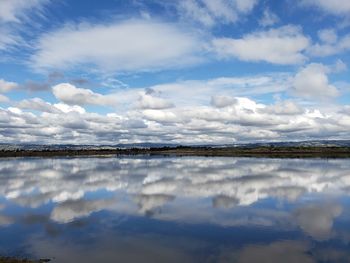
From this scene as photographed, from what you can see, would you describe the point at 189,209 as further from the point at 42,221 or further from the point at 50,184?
the point at 50,184

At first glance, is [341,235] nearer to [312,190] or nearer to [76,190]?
[312,190]

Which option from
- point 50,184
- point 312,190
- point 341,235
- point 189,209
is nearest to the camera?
point 341,235

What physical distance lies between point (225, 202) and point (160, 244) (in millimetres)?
13338

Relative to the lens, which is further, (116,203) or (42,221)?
(116,203)

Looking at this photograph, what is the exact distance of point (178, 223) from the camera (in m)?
24.6

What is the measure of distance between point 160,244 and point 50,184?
3049cm

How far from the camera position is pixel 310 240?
792 inches

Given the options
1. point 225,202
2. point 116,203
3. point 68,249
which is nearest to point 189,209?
point 225,202

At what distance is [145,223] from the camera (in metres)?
24.8

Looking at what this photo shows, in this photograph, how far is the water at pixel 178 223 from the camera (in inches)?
718

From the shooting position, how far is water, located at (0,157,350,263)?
718 inches

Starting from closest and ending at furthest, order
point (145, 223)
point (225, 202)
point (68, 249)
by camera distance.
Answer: point (68, 249) → point (145, 223) → point (225, 202)

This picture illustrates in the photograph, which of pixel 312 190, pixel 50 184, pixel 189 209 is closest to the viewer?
pixel 189 209

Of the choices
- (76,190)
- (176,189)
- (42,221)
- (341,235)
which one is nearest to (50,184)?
(76,190)
